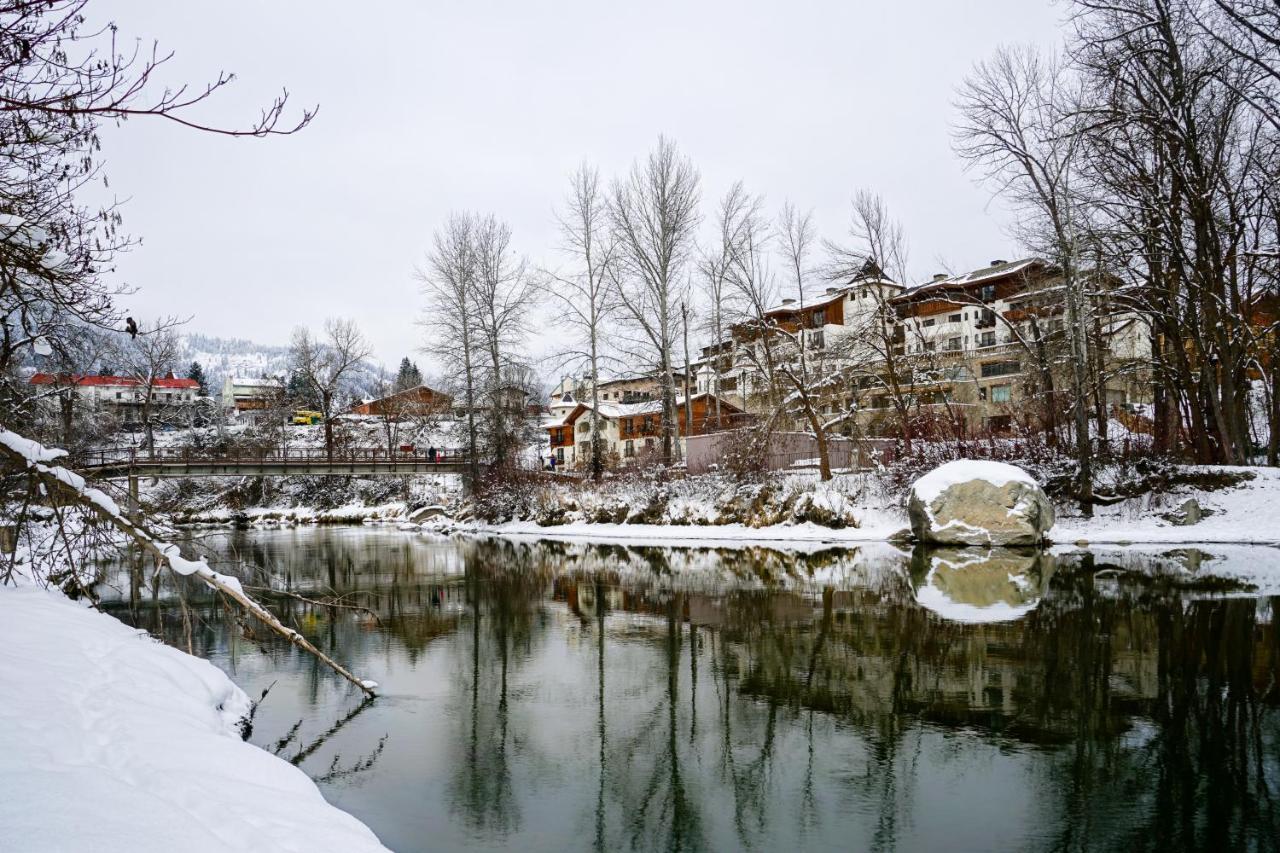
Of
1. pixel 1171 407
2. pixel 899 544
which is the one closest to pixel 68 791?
pixel 899 544

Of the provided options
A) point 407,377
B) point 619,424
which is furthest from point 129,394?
point 619,424

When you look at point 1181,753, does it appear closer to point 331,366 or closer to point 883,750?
point 883,750

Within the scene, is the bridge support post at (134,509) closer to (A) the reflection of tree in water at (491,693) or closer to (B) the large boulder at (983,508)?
(A) the reflection of tree in water at (491,693)

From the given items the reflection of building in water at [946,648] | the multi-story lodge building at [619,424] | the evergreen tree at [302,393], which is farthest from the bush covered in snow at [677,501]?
the evergreen tree at [302,393]

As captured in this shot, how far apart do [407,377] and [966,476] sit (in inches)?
3233

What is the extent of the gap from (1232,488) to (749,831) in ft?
78.8

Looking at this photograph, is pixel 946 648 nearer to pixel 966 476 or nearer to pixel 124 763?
pixel 124 763

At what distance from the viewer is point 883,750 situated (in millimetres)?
7328

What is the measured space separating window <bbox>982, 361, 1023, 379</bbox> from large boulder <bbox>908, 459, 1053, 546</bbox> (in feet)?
118

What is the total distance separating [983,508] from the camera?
77.6 ft

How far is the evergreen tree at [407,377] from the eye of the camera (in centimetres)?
8729

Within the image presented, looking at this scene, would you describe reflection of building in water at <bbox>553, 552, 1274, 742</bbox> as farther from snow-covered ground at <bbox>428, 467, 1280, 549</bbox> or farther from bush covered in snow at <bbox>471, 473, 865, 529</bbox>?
bush covered in snow at <bbox>471, 473, 865, 529</bbox>

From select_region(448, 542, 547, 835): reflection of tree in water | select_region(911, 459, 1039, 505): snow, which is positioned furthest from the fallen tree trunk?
select_region(911, 459, 1039, 505): snow

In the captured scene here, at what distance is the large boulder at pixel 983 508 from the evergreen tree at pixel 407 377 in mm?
62209
